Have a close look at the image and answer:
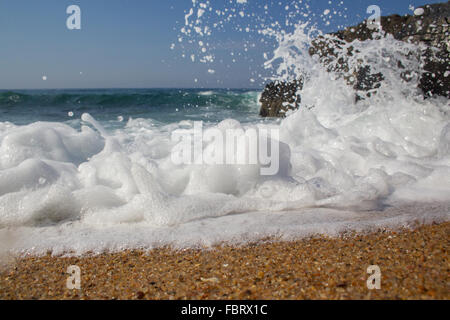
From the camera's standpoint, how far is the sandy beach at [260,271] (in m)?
1.18

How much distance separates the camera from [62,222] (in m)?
1.90

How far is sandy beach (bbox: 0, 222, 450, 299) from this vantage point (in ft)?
3.87

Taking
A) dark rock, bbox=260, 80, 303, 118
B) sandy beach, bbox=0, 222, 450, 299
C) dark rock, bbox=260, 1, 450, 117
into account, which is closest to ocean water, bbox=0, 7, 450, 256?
sandy beach, bbox=0, 222, 450, 299

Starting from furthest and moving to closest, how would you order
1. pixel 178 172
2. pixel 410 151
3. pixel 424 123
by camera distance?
1. pixel 424 123
2. pixel 410 151
3. pixel 178 172

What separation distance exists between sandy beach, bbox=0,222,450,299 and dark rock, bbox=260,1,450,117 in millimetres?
3851

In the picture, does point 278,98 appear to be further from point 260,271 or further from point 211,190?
point 260,271

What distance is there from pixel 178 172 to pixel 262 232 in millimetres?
1022

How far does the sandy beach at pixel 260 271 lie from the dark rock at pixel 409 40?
385 cm

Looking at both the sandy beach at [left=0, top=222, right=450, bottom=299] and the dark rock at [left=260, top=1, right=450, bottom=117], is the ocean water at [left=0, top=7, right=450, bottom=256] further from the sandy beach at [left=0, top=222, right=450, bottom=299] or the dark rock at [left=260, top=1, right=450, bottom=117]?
the dark rock at [left=260, top=1, right=450, bottom=117]

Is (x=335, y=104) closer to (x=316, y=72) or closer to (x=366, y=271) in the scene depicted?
(x=316, y=72)

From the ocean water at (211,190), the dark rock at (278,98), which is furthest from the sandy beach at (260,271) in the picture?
the dark rock at (278,98)

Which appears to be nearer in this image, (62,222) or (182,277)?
(182,277)

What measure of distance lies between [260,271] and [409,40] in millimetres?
4969
